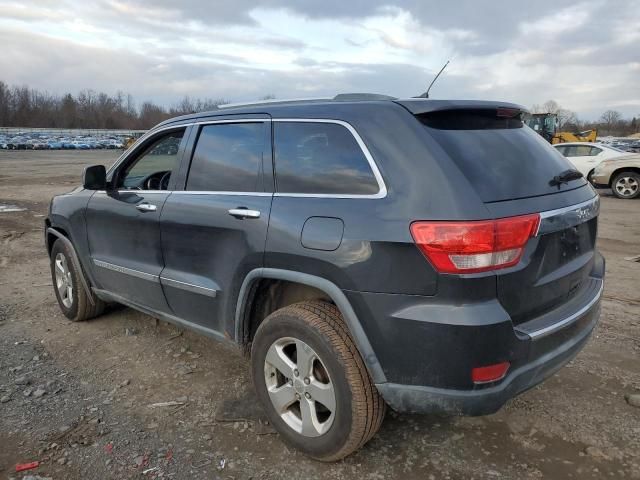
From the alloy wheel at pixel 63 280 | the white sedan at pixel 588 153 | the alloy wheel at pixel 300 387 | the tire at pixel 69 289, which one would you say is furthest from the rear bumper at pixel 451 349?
the white sedan at pixel 588 153

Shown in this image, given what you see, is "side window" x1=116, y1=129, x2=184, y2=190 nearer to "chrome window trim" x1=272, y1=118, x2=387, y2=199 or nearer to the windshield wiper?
"chrome window trim" x1=272, y1=118, x2=387, y2=199

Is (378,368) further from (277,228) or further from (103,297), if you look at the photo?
(103,297)

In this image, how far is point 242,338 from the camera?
3.12 meters

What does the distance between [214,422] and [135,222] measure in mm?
1537

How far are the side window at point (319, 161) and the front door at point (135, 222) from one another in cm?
101

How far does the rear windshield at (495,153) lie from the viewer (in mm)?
2387

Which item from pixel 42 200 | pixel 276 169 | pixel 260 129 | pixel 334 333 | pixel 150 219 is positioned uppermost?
pixel 260 129

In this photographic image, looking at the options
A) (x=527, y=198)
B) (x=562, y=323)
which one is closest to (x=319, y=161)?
(x=527, y=198)

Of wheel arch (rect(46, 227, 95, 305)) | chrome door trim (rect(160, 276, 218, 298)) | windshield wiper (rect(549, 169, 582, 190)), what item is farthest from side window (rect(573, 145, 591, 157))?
chrome door trim (rect(160, 276, 218, 298))

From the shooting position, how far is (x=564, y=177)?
2.82 metres

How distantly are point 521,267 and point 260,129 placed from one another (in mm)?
1673

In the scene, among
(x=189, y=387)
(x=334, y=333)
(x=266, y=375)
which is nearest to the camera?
(x=334, y=333)

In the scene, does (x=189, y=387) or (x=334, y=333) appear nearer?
(x=334, y=333)

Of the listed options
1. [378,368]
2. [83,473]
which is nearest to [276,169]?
[378,368]
